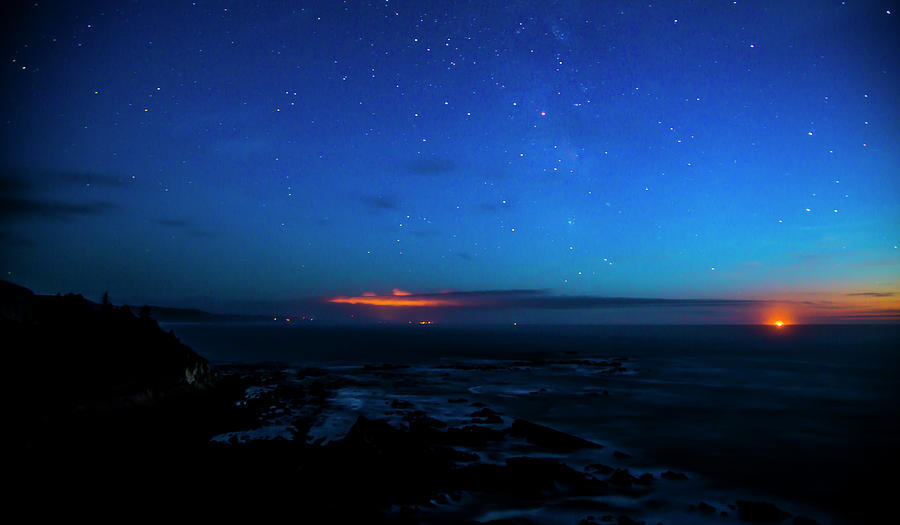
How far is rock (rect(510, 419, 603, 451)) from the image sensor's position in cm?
2062

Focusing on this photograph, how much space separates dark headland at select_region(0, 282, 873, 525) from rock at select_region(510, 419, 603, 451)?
96 mm

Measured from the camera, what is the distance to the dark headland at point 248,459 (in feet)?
41.9

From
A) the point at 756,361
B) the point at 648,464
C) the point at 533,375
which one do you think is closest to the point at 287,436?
the point at 648,464

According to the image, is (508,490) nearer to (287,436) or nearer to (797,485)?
(287,436)

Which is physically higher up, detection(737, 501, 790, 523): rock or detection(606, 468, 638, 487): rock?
detection(606, 468, 638, 487): rock

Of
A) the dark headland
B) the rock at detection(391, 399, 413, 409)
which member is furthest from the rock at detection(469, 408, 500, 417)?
the rock at detection(391, 399, 413, 409)

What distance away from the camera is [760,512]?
14.3 metres

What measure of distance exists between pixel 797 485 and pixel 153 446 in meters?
24.7

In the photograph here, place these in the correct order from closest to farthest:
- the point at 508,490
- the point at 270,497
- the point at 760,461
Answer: the point at 270,497, the point at 508,490, the point at 760,461

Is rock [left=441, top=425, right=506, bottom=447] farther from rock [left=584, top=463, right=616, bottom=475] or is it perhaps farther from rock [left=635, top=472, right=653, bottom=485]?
rock [left=635, top=472, right=653, bottom=485]

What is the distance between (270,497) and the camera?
40.7 feet

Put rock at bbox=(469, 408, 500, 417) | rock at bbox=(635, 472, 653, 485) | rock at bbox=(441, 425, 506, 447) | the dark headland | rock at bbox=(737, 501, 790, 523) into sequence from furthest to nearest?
1. rock at bbox=(469, 408, 500, 417)
2. rock at bbox=(441, 425, 506, 447)
3. rock at bbox=(635, 472, 653, 485)
4. rock at bbox=(737, 501, 790, 523)
5. the dark headland

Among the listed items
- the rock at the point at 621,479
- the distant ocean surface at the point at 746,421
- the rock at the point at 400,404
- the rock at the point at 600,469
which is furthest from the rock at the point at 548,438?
the rock at the point at 400,404

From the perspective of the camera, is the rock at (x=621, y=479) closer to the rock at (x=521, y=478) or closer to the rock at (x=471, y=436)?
the rock at (x=521, y=478)
